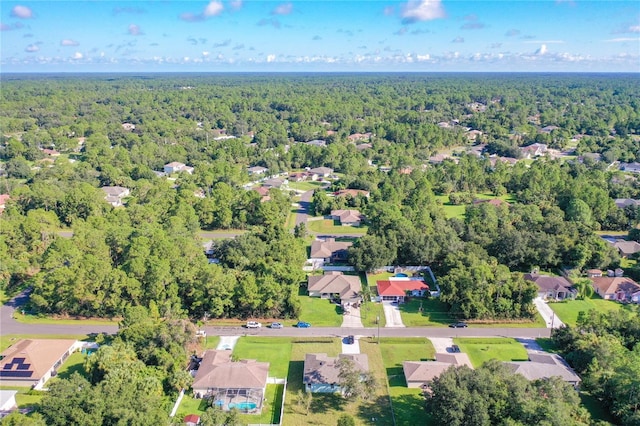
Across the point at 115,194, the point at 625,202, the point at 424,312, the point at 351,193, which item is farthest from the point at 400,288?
the point at 115,194

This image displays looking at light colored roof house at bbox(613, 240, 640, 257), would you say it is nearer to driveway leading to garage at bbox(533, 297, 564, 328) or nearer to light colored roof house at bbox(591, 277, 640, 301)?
light colored roof house at bbox(591, 277, 640, 301)

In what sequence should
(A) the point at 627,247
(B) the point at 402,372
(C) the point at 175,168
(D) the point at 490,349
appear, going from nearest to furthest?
(B) the point at 402,372, (D) the point at 490,349, (A) the point at 627,247, (C) the point at 175,168

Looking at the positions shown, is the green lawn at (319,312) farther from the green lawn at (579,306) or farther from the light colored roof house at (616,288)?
the light colored roof house at (616,288)

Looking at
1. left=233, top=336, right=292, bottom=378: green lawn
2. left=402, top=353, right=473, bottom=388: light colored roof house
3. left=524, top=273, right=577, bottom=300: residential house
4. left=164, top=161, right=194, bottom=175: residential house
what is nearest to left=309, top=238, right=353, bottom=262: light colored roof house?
left=233, top=336, right=292, bottom=378: green lawn

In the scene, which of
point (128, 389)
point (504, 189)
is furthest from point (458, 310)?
point (504, 189)

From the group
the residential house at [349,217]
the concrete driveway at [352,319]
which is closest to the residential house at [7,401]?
the concrete driveway at [352,319]

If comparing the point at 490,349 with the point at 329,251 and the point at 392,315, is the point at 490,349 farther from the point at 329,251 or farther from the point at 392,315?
the point at 329,251

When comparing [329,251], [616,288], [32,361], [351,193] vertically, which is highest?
[351,193]
